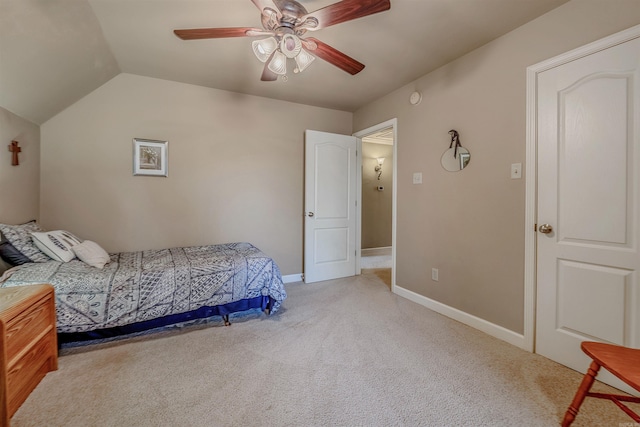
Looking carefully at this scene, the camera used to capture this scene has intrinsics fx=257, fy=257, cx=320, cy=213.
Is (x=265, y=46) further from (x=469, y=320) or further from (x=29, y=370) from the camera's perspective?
(x=469, y=320)

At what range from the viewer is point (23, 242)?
6.40ft

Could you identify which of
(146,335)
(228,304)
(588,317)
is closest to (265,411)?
(228,304)

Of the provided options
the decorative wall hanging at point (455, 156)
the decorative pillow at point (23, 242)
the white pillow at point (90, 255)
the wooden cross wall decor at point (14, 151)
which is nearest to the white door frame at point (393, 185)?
the decorative wall hanging at point (455, 156)

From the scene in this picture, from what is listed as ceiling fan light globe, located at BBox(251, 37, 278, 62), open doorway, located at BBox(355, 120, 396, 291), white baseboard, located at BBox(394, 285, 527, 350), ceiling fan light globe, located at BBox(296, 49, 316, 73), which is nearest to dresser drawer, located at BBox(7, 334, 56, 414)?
ceiling fan light globe, located at BBox(251, 37, 278, 62)

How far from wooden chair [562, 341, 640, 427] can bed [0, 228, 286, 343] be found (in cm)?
206

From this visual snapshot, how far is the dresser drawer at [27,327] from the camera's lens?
1296 mm

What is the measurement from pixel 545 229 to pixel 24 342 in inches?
133

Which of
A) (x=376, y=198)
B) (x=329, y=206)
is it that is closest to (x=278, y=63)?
(x=329, y=206)

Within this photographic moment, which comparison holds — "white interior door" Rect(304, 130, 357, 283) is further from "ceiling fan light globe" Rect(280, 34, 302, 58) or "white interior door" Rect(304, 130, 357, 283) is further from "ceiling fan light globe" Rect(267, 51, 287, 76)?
"ceiling fan light globe" Rect(280, 34, 302, 58)

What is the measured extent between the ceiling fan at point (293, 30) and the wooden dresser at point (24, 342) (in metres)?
1.75

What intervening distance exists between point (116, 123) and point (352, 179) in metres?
2.96

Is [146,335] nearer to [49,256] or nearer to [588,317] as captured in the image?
[49,256]

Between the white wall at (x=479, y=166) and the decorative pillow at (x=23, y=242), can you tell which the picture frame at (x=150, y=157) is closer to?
the decorative pillow at (x=23, y=242)

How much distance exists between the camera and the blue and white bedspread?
185 cm
